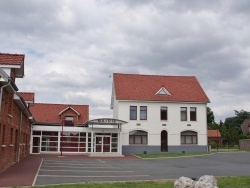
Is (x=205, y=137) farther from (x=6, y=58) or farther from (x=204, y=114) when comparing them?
(x=6, y=58)

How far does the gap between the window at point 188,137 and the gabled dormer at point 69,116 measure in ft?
45.0

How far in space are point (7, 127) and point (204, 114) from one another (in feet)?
101

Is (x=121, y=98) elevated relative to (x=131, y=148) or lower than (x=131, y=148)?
elevated

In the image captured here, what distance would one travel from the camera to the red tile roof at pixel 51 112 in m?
45.1

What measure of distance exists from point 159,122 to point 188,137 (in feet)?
14.0

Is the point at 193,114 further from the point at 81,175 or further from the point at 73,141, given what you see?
the point at 81,175

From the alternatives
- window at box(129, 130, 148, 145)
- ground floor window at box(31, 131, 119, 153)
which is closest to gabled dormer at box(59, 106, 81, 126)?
ground floor window at box(31, 131, 119, 153)

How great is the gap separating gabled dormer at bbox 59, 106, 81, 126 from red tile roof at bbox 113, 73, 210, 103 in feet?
21.2

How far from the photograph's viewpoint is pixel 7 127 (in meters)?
18.6

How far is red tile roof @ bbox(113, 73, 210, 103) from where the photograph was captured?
43.9 m

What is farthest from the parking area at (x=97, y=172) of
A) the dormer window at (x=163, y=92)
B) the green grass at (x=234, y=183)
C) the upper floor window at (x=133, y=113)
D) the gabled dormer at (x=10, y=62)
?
the dormer window at (x=163, y=92)

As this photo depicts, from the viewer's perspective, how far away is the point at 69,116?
4581 centimetres

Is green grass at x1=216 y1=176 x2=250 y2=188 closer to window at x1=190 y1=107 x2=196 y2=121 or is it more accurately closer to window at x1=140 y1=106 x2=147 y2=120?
window at x1=140 y1=106 x2=147 y2=120

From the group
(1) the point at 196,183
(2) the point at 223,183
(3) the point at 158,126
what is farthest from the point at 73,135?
(1) the point at 196,183
